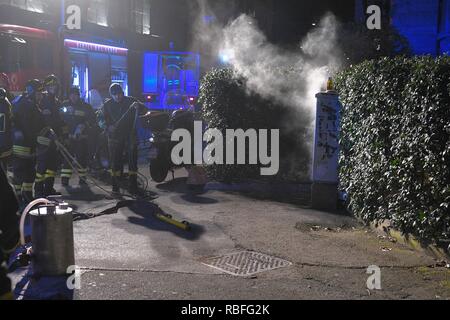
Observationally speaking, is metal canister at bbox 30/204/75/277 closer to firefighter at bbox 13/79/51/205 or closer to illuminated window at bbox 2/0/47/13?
firefighter at bbox 13/79/51/205

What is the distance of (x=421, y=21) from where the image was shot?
45.4ft

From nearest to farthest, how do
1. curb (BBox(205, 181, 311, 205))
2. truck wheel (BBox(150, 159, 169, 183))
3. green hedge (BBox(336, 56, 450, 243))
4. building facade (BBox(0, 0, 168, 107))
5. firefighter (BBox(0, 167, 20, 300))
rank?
1. firefighter (BBox(0, 167, 20, 300))
2. green hedge (BBox(336, 56, 450, 243))
3. curb (BBox(205, 181, 311, 205))
4. truck wheel (BBox(150, 159, 169, 183))
5. building facade (BBox(0, 0, 168, 107))

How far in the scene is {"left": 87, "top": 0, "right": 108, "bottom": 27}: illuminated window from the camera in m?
24.9

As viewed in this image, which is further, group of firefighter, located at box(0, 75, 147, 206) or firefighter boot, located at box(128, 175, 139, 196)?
firefighter boot, located at box(128, 175, 139, 196)

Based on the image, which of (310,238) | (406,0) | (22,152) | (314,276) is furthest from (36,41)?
(314,276)

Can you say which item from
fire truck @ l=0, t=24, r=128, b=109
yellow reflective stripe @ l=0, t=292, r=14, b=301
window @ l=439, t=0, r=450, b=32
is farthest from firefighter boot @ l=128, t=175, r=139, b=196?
window @ l=439, t=0, r=450, b=32

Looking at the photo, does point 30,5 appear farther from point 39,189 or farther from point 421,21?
point 421,21

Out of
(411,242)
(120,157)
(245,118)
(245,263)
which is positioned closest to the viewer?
(245,263)

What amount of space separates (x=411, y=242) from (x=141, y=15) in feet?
85.1

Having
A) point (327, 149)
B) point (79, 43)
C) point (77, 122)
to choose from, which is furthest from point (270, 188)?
point (79, 43)

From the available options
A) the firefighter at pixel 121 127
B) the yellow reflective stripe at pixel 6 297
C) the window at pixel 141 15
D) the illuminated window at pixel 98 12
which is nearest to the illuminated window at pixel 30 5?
the illuminated window at pixel 98 12

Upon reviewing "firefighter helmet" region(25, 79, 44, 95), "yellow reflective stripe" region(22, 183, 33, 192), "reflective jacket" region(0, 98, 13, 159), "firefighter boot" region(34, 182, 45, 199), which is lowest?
"firefighter boot" region(34, 182, 45, 199)

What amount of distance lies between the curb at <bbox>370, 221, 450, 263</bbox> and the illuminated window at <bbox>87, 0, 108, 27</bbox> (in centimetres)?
2159

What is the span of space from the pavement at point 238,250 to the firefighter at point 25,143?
878 millimetres
